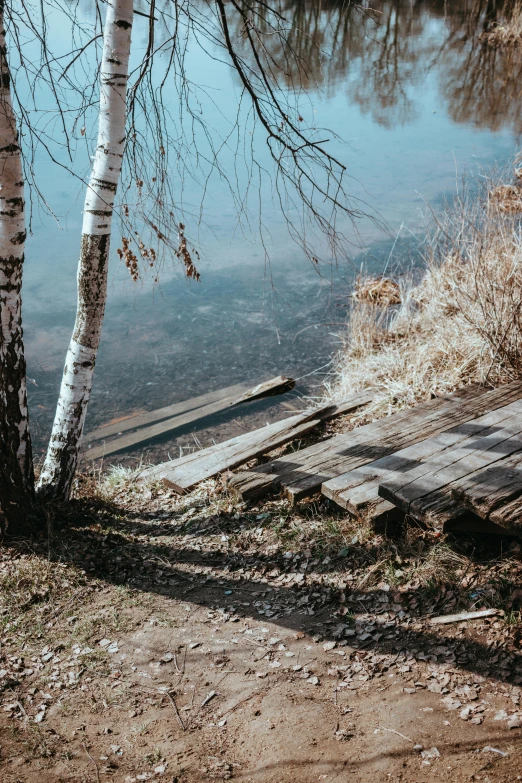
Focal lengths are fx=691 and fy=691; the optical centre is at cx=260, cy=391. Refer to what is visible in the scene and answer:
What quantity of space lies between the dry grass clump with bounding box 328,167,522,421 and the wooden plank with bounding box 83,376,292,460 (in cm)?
88

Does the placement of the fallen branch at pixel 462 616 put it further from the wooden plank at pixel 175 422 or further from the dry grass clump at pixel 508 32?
the dry grass clump at pixel 508 32

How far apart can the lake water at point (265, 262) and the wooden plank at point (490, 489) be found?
2.38m

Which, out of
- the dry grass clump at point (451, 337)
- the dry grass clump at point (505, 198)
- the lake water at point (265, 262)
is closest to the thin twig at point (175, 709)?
the lake water at point (265, 262)

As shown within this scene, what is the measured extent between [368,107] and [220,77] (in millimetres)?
4834

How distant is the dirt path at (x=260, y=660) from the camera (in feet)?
10.2

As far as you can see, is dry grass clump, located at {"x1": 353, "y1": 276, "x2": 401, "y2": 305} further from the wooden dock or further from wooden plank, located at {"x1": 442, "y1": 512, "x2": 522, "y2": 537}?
wooden plank, located at {"x1": 442, "y1": 512, "x2": 522, "y2": 537}

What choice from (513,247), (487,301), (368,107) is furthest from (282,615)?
(368,107)

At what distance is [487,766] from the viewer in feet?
9.48

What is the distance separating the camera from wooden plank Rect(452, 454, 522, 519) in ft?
12.8

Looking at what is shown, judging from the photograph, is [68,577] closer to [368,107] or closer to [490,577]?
[490,577]

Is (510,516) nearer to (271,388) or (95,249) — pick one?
(95,249)

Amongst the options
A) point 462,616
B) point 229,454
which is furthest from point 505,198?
point 462,616

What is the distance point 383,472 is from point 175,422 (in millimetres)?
4535

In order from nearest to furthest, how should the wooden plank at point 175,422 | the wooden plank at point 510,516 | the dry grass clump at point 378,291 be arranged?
the wooden plank at point 510,516 < the wooden plank at point 175,422 < the dry grass clump at point 378,291
